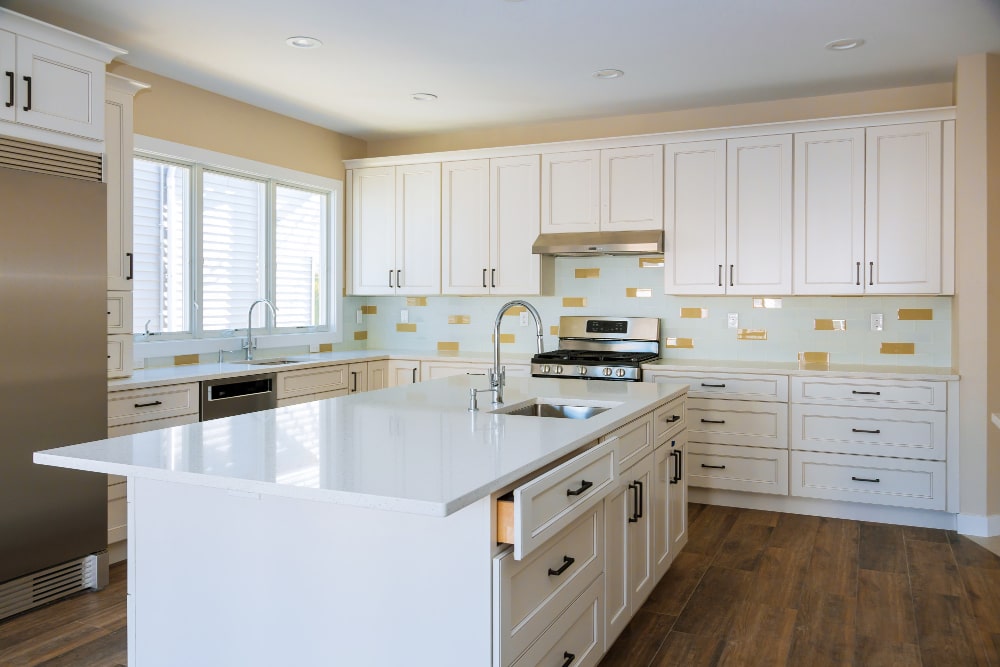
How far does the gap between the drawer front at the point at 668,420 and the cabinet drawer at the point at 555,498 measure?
0.64 metres

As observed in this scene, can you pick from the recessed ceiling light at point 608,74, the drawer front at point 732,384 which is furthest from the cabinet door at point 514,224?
the drawer front at point 732,384

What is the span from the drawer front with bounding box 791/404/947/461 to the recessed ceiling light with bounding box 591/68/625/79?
7.07 ft

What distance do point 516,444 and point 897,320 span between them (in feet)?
11.7

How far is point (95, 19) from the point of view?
353cm

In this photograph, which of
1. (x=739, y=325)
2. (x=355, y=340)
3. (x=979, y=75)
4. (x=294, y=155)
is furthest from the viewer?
(x=355, y=340)

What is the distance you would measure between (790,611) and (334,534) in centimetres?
208

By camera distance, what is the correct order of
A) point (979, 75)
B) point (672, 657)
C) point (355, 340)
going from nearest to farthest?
point (672, 657), point (979, 75), point (355, 340)

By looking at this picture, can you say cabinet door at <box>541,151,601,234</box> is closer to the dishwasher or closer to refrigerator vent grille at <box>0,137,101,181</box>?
the dishwasher

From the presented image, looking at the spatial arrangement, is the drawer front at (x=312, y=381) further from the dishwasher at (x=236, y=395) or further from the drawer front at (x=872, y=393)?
the drawer front at (x=872, y=393)

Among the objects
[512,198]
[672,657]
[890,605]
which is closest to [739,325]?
[512,198]

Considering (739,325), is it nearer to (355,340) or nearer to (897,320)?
(897,320)

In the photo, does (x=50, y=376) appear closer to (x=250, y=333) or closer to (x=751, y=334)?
(x=250, y=333)

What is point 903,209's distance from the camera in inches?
172

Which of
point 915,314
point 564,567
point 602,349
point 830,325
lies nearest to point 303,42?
point 602,349
